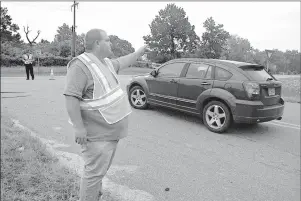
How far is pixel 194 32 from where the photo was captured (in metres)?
61.7

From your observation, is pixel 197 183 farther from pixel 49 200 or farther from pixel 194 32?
pixel 194 32

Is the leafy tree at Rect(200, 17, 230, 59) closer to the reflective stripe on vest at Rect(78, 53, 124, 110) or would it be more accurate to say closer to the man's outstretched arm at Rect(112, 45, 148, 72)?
the man's outstretched arm at Rect(112, 45, 148, 72)

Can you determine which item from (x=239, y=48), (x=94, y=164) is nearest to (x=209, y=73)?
(x=94, y=164)

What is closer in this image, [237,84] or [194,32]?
[237,84]

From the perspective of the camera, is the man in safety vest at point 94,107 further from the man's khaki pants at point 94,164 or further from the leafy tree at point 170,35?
the leafy tree at point 170,35

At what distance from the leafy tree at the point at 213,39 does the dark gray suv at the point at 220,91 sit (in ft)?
189

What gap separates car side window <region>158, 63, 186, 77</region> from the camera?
6725 mm

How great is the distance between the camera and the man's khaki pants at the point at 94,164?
2.31 meters

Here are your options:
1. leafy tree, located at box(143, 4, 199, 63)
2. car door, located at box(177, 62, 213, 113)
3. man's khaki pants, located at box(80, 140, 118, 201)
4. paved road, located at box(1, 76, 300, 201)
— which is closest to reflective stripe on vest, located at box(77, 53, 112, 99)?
man's khaki pants, located at box(80, 140, 118, 201)

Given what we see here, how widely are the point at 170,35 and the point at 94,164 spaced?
5928 cm

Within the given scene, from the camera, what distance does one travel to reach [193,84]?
625 centimetres

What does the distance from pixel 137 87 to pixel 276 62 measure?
136m

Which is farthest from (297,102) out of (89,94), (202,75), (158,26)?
(158,26)

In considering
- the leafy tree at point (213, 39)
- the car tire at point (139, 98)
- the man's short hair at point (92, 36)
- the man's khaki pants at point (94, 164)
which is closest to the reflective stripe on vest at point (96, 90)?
the man's short hair at point (92, 36)
